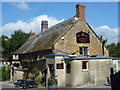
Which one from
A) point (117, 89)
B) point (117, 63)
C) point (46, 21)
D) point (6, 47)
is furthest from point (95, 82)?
point (6, 47)

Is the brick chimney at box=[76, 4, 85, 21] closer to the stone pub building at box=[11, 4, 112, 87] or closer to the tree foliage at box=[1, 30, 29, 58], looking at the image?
the stone pub building at box=[11, 4, 112, 87]

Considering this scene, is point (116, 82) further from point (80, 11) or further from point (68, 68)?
point (80, 11)

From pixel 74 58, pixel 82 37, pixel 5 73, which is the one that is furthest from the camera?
pixel 5 73

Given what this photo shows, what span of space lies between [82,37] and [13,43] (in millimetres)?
23793

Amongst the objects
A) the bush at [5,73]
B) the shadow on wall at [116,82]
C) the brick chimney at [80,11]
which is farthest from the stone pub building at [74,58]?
the shadow on wall at [116,82]

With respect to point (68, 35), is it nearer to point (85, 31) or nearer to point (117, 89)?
point (85, 31)

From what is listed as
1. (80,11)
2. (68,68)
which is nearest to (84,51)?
(68,68)

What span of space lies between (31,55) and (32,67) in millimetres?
2048

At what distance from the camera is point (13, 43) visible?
47562 millimetres

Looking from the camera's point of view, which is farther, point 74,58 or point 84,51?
point 84,51

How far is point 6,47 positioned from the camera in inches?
1900

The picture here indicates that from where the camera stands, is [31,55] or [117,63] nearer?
[117,63]

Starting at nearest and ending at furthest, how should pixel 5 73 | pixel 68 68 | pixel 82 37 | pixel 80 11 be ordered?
1. pixel 68 68
2. pixel 82 37
3. pixel 80 11
4. pixel 5 73

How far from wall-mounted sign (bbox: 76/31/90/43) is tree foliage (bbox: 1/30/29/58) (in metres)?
23.1
